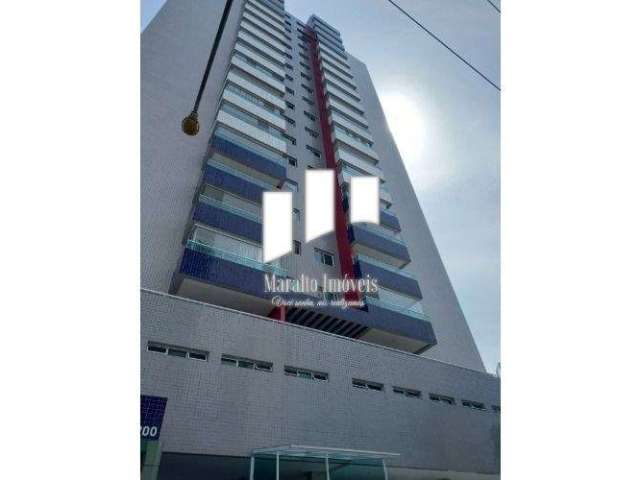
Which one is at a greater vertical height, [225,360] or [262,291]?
[262,291]

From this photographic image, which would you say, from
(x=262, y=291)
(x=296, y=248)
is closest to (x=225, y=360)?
(x=262, y=291)

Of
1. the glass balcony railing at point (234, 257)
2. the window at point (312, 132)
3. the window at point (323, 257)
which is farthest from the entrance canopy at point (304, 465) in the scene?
the window at point (312, 132)

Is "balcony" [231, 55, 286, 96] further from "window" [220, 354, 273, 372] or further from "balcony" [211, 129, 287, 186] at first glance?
"window" [220, 354, 273, 372]

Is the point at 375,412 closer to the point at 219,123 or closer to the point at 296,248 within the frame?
the point at 296,248

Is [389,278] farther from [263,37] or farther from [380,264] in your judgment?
[263,37]

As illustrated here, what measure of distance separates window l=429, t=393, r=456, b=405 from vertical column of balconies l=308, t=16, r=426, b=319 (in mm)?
3713

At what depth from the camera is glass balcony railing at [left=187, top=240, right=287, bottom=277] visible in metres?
15.3

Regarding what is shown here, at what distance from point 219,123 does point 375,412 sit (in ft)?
46.3

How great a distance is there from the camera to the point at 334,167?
2472cm

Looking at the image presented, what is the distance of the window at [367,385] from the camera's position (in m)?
14.7

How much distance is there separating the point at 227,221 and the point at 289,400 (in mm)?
7467

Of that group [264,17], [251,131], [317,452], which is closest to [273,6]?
[264,17]

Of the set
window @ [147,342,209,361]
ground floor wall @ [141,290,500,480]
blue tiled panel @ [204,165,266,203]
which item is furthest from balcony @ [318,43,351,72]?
window @ [147,342,209,361]
